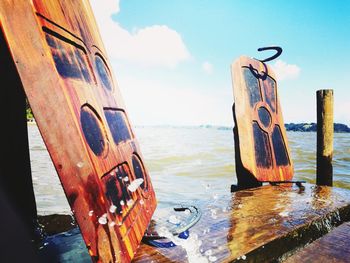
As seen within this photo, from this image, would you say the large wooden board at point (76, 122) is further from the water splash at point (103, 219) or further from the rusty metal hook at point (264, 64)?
the rusty metal hook at point (264, 64)

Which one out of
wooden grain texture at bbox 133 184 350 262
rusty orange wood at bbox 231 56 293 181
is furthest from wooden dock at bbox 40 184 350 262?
rusty orange wood at bbox 231 56 293 181

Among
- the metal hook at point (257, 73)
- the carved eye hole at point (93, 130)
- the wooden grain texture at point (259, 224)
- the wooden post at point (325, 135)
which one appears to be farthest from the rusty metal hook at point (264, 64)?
the carved eye hole at point (93, 130)

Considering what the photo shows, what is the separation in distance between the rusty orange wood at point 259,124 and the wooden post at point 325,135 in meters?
0.67

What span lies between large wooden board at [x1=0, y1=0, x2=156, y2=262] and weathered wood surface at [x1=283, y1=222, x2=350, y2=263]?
40.8 inches

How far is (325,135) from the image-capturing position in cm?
450

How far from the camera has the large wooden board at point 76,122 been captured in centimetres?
108

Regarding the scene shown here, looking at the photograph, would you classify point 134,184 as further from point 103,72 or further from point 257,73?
point 257,73

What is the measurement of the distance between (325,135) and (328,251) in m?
3.29

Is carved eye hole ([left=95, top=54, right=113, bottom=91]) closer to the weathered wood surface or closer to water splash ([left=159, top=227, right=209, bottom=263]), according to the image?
water splash ([left=159, top=227, right=209, bottom=263])

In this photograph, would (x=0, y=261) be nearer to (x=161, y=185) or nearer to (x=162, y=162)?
(x=161, y=185)

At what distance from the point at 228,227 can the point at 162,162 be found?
11.9m

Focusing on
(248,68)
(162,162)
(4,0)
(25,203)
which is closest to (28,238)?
(25,203)

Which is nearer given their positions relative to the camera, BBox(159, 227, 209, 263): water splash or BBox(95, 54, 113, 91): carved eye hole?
BBox(159, 227, 209, 263): water splash

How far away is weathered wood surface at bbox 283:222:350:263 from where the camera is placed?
1601 mm
